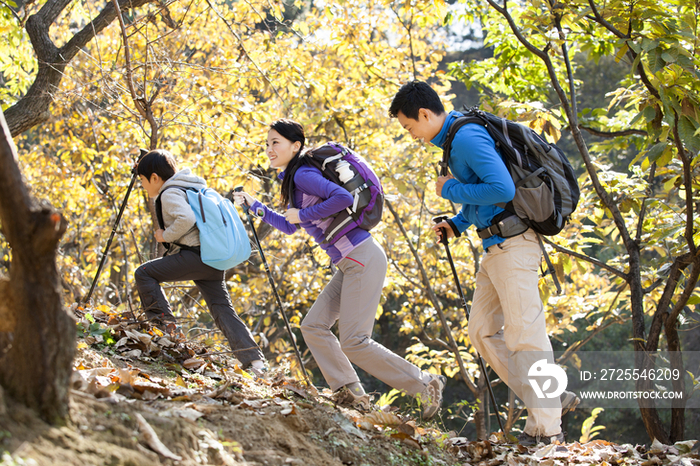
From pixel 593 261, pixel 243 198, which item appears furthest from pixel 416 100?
pixel 593 261

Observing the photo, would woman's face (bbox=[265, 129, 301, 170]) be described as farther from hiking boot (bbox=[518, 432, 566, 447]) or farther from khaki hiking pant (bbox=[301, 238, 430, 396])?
hiking boot (bbox=[518, 432, 566, 447])

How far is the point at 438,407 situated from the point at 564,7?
3.03 m

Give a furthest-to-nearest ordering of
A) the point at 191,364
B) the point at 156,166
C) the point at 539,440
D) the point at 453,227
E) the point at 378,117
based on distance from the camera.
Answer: the point at 378,117
the point at 156,166
the point at 453,227
the point at 191,364
the point at 539,440

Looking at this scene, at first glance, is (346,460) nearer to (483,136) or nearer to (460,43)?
(483,136)

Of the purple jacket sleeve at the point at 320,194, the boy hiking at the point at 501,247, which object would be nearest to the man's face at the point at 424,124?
the boy hiking at the point at 501,247

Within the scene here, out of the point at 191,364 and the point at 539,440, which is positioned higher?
the point at 191,364

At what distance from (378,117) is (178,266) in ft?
18.8

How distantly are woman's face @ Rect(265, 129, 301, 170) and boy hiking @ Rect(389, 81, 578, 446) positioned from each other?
0.65 m

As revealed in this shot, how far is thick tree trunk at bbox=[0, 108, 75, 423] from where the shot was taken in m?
1.50

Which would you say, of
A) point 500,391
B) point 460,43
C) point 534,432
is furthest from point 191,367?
point 460,43

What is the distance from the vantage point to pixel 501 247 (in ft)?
9.90

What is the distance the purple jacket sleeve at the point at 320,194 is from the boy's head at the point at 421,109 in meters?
A: 0.56

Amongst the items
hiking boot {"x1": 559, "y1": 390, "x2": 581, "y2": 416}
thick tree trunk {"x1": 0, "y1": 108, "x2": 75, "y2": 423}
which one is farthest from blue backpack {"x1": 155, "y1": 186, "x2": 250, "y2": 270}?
hiking boot {"x1": 559, "y1": 390, "x2": 581, "y2": 416}

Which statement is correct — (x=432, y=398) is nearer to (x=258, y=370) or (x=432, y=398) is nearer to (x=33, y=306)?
(x=258, y=370)
